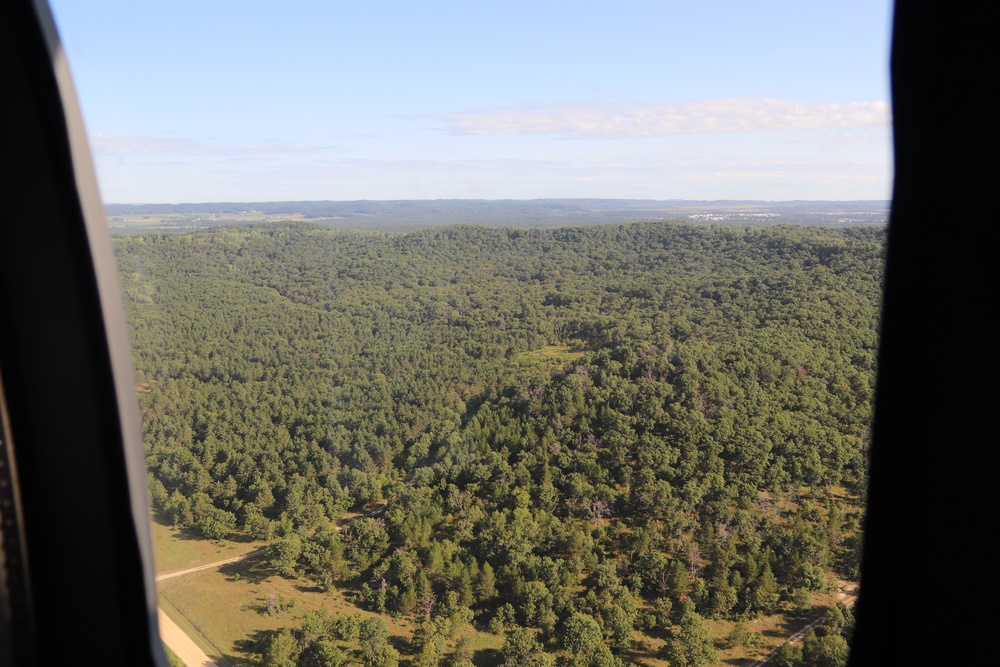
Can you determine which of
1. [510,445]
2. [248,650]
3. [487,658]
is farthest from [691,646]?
[248,650]

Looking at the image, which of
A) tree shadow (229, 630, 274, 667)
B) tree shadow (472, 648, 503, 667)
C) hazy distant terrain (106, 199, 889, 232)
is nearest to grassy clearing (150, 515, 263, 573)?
tree shadow (229, 630, 274, 667)

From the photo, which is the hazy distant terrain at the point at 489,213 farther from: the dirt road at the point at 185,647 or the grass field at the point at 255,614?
the grass field at the point at 255,614

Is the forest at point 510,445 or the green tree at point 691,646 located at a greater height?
the forest at point 510,445

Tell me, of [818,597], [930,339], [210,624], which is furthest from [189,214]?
[930,339]

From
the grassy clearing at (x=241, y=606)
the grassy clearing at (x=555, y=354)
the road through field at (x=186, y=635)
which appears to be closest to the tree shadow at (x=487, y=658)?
the grassy clearing at (x=241, y=606)

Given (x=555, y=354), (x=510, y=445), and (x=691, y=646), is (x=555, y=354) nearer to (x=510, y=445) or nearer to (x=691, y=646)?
(x=510, y=445)
